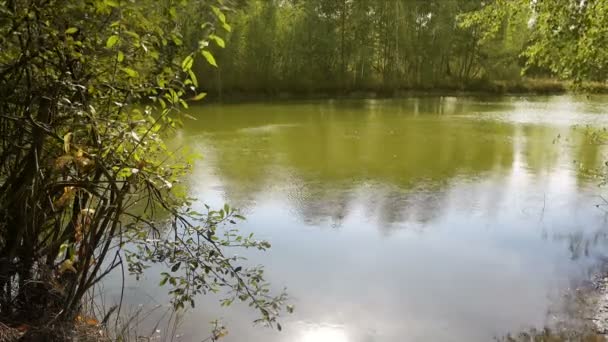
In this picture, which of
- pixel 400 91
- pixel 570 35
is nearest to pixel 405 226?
pixel 570 35

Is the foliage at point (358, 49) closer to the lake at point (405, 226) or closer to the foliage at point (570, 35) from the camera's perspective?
the lake at point (405, 226)

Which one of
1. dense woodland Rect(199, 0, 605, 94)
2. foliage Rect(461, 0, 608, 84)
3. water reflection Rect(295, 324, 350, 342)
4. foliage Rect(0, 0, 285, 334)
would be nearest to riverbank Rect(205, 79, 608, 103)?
dense woodland Rect(199, 0, 605, 94)

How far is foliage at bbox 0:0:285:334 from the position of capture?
6.37ft

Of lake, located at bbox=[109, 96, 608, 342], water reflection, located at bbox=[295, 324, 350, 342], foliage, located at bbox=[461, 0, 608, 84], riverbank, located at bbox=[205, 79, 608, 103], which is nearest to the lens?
water reflection, located at bbox=[295, 324, 350, 342]

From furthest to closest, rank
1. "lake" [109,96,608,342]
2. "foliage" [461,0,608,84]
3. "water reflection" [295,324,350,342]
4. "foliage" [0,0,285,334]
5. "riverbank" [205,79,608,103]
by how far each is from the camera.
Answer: "riverbank" [205,79,608,103]
"foliage" [461,0,608,84]
"lake" [109,96,608,342]
"water reflection" [295,324,350,342]
"foliage" [0,0,285,334]

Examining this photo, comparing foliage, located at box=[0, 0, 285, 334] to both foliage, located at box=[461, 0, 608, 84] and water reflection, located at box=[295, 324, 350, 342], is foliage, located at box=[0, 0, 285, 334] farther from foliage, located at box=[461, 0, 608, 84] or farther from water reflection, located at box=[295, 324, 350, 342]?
foliage, located at box=[461, 0, 608, 84]

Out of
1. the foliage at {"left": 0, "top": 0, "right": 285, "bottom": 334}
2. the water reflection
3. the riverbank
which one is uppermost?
the foliage at {"left": 0, "top": 0, "right": 285, "bottom": 334}

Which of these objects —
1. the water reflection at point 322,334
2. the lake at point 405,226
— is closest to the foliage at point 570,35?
the lake at point 405,226

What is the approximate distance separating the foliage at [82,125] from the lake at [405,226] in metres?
1.22

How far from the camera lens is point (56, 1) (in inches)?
75.9

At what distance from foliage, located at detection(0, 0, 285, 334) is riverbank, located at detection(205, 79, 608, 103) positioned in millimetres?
19450

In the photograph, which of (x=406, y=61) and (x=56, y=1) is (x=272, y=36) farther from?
(x=56, y=1)

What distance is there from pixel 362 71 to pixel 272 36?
482cm

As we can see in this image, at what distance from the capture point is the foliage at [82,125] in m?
1.94
